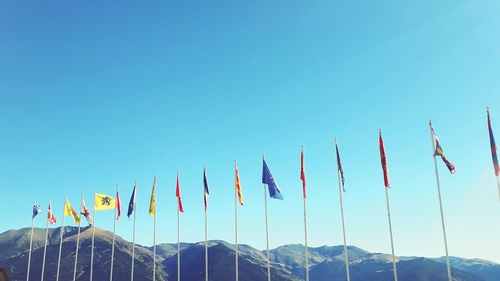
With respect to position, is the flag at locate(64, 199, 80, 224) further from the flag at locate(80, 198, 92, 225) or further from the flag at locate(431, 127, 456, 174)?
the flag at locate(431, 127, 456, 174)

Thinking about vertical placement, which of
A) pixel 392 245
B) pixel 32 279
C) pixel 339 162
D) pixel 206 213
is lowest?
pixel 32 279

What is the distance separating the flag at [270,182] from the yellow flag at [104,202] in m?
19.6

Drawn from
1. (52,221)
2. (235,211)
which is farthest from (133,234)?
(235,211)

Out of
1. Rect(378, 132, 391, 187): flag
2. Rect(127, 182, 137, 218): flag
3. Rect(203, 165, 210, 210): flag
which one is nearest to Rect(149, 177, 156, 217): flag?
Rect(127, 182, 137, 218): flag

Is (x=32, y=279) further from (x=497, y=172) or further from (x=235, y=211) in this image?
(x=497, y=172)

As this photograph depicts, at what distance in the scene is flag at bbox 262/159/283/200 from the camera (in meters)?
41.5

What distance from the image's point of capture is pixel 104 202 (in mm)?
52094

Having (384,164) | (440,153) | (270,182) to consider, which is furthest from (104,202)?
(440,153)

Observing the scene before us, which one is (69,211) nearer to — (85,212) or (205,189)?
(85,212)

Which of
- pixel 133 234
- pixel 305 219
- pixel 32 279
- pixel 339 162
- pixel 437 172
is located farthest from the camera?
pixel 32 279

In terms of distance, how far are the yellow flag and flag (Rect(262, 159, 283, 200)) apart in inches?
772

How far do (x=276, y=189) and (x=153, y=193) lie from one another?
16.2m

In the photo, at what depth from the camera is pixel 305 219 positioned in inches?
1688

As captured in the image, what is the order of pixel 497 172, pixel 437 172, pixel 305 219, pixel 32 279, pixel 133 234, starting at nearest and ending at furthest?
pixel 497 172, pixel 437 172, pixel 305 219, pixel 133 234, pixel 32 279
